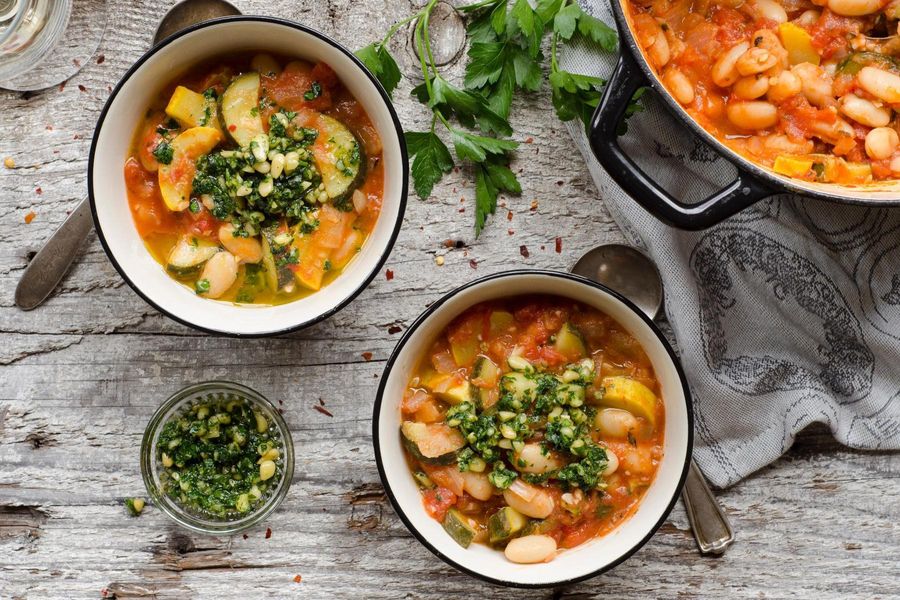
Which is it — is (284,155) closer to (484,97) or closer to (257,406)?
(484,97)

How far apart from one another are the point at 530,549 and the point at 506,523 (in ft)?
0.32

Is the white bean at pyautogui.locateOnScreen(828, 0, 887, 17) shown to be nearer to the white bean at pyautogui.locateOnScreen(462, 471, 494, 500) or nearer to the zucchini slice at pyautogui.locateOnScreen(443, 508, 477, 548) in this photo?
the white bean at pyautogui.locateOnScreen(462, 471, 494, 500)

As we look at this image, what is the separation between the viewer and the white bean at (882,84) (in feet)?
7.26

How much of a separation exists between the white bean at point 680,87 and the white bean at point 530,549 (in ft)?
4.28

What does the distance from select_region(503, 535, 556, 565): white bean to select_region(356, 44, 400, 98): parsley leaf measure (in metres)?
1.37

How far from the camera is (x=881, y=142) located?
223cm

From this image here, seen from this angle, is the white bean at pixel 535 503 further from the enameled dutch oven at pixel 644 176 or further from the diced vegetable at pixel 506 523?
the enameled dutch oven at pixel 644 176

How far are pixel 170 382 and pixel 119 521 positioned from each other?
1.61 feet

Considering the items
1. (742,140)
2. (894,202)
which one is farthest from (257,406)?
(894,202)

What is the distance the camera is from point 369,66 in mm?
2352

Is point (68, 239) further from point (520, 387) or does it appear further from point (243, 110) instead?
point (520, 387)

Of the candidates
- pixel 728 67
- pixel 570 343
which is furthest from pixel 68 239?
pixel 728 67

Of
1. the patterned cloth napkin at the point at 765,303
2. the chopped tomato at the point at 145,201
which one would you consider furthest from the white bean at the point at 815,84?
the chopped tomato at the point at 145,201

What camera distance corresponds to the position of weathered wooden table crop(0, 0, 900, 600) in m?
2.55
